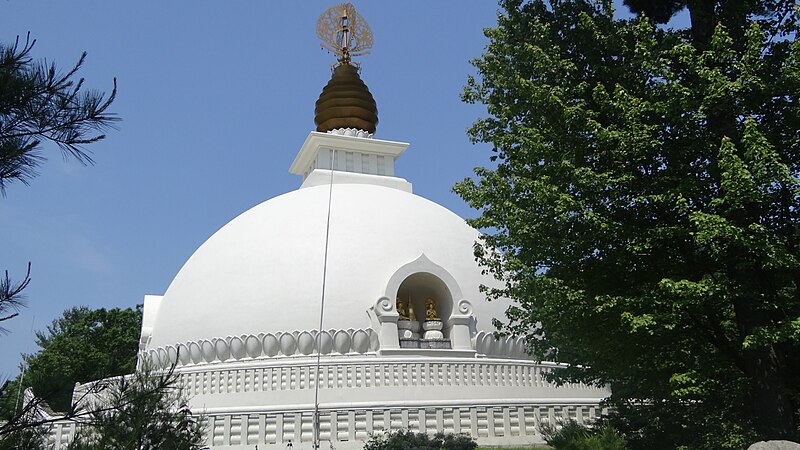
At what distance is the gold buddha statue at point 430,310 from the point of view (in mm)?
20969

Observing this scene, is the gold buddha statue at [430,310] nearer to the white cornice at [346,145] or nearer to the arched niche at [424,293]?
the arched niche at [424,293]

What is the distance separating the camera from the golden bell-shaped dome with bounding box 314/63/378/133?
1197 inches

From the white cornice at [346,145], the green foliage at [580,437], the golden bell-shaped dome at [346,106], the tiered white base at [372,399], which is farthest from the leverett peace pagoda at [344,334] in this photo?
the golden bell-shaped dome at [346,106]

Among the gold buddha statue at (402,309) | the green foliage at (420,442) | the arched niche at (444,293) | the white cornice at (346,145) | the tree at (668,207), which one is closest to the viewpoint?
the tree at (668,207)

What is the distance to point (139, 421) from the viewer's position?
7332mm

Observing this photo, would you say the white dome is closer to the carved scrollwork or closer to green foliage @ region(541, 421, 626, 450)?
the carved scrollwork

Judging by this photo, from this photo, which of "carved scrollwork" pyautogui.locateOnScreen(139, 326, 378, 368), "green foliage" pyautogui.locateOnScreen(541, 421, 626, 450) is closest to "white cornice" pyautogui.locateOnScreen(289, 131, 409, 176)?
"carved scrollwork" pyautogui.locateOnScreen(139, 326, 378, 368)

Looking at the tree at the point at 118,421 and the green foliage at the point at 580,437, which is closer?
the tree at the point at 118,421

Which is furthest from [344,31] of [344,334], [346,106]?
[344,334]

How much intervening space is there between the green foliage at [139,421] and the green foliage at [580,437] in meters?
6.85

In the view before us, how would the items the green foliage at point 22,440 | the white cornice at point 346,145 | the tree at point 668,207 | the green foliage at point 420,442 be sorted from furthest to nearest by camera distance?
the white cornice at point 346,145
the green foliage at point 420,442
the tree at point 668,207
the green foliage at point 22,440

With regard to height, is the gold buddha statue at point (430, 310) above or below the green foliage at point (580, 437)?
above

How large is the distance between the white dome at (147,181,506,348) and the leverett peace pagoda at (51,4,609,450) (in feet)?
0.14

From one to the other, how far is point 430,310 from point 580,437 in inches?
340
